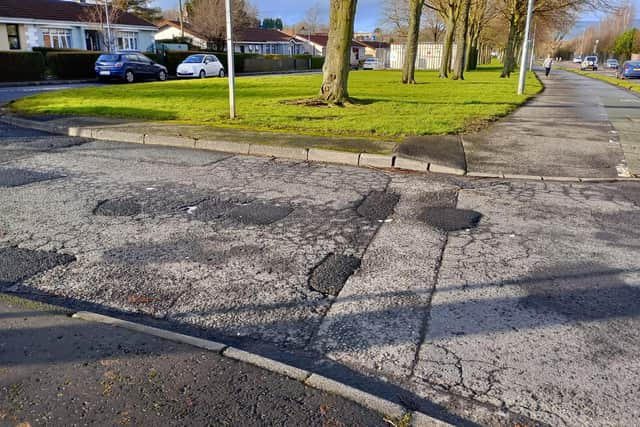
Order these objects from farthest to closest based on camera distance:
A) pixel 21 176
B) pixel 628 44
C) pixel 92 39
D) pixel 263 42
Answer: pixel 628 44 → pixel 263 42 → pixel 92 39 → pixel 21 176

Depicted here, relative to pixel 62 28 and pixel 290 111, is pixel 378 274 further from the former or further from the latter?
pixel 62 28

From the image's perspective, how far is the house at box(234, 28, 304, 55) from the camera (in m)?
→ 70.2

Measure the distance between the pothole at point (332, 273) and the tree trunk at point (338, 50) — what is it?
34.7 ft

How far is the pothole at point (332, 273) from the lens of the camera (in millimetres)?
3893

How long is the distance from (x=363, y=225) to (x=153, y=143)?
233 inches

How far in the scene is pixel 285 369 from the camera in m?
2.78

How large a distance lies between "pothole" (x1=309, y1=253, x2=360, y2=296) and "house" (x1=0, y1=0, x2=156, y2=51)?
1624 inches

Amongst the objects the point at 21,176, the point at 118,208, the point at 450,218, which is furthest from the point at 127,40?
the point at 450,218

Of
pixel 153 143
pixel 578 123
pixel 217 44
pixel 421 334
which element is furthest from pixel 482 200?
pixel 217 44

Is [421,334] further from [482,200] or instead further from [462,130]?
[462,130]

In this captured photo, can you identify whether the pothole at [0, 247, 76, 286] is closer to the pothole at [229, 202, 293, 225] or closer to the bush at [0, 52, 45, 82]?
the pothole at [229, 202, 293, 225]

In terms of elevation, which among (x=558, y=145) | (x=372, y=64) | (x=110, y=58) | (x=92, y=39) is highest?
(x=92, y=39)

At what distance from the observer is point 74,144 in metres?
9.44

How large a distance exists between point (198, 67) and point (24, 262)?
101ft
